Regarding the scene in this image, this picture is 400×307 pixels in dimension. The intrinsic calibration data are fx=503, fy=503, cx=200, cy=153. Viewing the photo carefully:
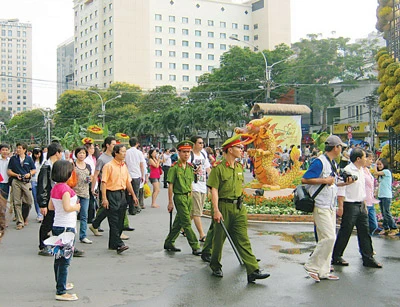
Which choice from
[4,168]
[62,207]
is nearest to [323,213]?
[62,207]

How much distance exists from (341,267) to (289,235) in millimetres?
2590

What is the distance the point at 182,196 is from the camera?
316 inches

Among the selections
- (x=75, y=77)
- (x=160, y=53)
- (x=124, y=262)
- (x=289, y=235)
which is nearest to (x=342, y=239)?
(x=289, y=235)

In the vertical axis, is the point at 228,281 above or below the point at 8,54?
below

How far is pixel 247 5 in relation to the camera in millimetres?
105500

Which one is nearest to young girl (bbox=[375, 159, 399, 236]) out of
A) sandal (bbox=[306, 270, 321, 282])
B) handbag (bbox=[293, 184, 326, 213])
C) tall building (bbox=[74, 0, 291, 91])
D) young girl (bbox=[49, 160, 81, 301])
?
handbag (bbox=[293, 184, 326, 213])

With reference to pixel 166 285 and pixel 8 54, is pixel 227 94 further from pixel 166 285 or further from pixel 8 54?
pixel 8 54

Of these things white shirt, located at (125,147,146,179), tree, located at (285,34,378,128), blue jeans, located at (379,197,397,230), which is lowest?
blue jeans, located at (379,197,397,230)

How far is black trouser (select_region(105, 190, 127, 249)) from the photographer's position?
8.05m

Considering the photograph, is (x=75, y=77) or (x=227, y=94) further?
(x=75, y=77)

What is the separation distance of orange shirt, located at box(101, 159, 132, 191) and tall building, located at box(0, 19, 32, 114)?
19211 cm

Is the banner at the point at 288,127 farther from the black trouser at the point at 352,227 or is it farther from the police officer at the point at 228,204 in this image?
the police officer at the point at 228,204

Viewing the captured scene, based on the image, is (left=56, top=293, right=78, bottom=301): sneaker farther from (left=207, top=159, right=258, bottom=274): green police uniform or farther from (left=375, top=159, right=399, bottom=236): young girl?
(left=375, top=159, right=399, bottom=236): young girl

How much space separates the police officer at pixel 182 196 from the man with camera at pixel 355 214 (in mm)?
2195
